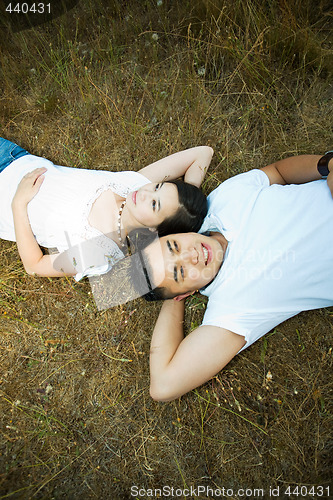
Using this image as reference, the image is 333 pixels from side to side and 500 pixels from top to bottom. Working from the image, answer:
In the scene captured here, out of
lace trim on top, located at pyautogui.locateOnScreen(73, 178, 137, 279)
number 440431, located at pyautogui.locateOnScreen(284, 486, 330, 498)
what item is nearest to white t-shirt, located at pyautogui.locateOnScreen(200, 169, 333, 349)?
lace trim on top, located at pyautogui.locateOnScreen(73, 178, 137, 279)

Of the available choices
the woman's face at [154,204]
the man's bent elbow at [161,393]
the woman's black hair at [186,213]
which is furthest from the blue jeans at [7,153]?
the man's bent elbow at [161,393]

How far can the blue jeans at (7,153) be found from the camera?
11.1 feet

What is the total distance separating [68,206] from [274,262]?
5.57 ft

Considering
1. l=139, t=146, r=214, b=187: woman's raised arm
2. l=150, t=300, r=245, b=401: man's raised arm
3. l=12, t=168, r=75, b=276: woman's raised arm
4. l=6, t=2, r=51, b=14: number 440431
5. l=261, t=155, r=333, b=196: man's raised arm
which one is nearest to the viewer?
l=150, t=300, r=245, b=401: man's raised arm

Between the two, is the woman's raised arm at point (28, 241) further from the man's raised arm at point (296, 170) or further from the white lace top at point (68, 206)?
the man's raised arm at point (296, 170)

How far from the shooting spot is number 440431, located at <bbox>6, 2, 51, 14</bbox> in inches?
160

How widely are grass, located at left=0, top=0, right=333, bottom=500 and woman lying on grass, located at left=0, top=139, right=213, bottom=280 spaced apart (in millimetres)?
365

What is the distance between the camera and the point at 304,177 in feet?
9.77

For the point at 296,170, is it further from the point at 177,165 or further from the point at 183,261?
the point at 183,261

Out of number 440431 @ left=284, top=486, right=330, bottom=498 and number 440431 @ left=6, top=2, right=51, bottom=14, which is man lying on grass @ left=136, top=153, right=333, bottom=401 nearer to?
number 440431 @ left=284, top=486, right=330, bottom=498

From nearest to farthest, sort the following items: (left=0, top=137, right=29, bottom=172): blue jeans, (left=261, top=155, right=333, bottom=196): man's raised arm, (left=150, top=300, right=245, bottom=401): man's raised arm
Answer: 1. (left=150, top=300, right=245, bottom=401): man's raised arm
2. (left=261, top=155, right=333, bottom=196): man's raised arm
3. (left=0, top=137, right=29, bottom=172): blue jeans

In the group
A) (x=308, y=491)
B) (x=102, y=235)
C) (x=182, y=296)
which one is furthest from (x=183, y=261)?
(x=308, y=491)

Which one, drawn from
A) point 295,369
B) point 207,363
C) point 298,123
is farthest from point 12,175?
point 295,369

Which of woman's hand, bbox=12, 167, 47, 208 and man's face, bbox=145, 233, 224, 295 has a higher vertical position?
woman's hand, bbox=12, 167, 47, 208
